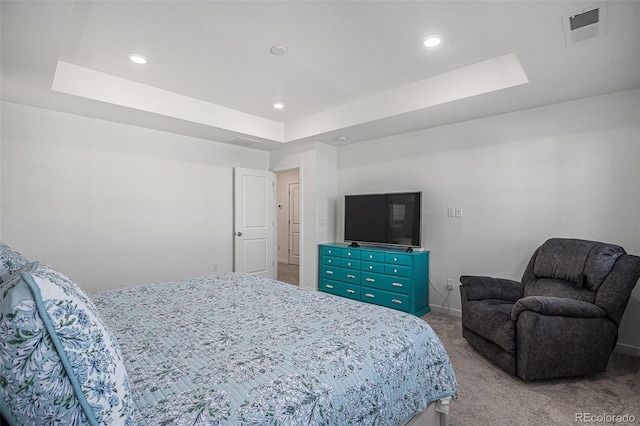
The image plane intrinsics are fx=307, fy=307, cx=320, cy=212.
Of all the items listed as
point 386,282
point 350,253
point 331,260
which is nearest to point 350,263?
point 350,253

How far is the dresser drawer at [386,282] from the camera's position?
3.77 metres

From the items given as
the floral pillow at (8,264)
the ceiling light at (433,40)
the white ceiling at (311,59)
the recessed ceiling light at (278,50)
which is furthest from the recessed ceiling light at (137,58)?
the ceiling light at (433,40)

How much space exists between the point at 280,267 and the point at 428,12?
6.12 m

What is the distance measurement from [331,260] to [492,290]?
2234 millimetres

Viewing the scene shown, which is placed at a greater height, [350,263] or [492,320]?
[350,263]

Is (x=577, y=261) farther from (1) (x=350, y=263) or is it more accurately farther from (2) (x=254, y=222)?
(2) (x=254, y=222)

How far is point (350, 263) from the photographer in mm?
4359

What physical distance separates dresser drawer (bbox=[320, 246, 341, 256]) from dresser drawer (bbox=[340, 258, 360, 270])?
0.15 m

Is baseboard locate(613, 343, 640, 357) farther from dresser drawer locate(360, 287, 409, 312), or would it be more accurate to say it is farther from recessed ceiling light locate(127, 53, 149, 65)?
recessed ceiling light locate(127, 53, 149, 65)

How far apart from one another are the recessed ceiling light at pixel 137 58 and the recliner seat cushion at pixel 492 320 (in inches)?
147

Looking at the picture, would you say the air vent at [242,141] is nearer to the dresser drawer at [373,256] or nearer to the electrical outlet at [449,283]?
the dresser drawer at [373,256]

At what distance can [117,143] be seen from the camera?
3867 millimetres

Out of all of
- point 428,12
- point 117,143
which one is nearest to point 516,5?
point 428,12

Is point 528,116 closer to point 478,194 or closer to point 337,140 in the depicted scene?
point 478,194
